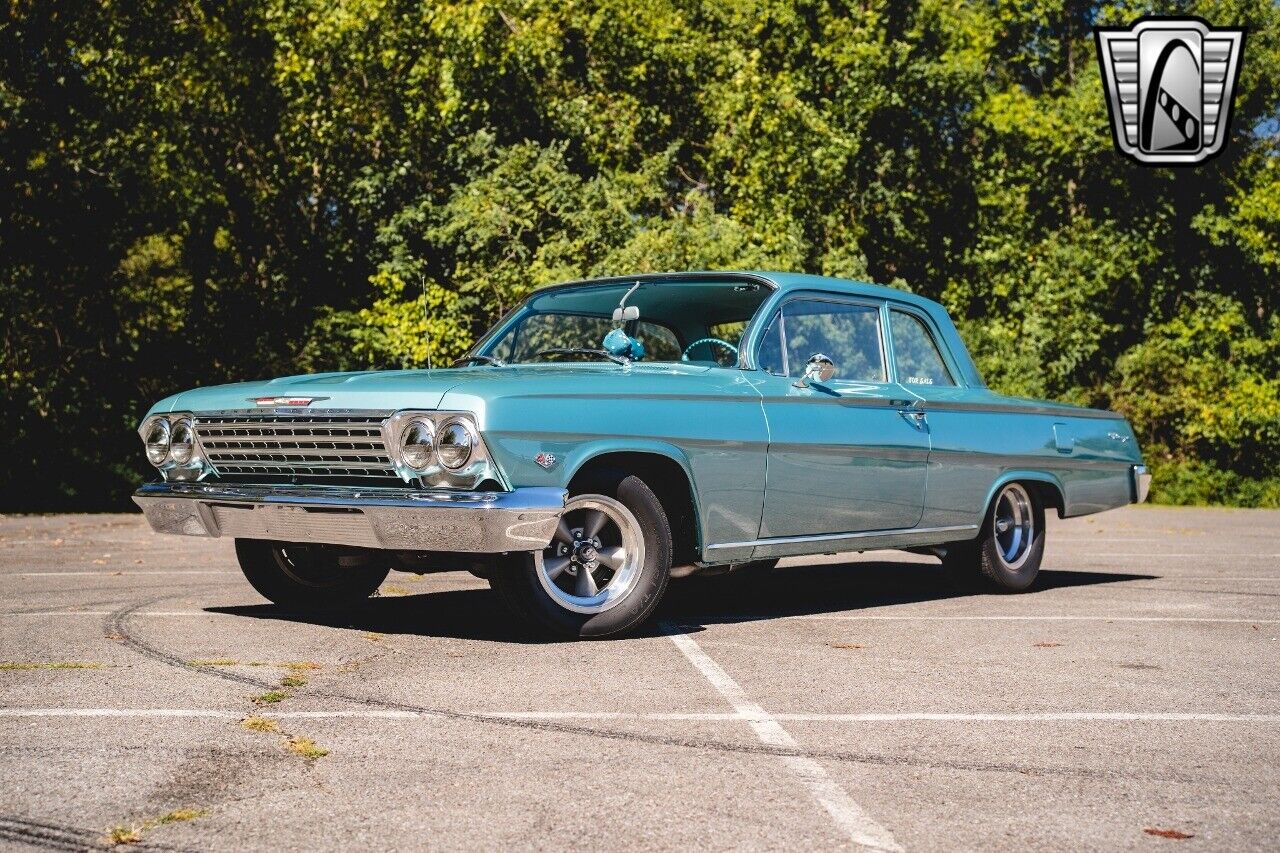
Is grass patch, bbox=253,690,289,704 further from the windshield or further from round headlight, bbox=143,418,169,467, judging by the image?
the windshield

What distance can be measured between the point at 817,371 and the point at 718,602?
65.3 inches

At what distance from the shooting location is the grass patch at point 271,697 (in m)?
5.45

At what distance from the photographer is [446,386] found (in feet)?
21.9

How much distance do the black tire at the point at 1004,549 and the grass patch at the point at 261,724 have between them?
5302 mm

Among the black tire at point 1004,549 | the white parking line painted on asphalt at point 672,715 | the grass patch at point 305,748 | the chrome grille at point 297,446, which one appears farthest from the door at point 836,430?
the grass patch at point 305,748

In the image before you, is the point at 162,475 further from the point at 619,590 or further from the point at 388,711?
the point at 388,711

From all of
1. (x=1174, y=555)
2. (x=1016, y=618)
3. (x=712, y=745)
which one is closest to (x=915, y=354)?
(x=1016, y=618)

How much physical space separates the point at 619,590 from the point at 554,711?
1.75m

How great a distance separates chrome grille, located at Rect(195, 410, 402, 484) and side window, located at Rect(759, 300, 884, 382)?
218 centimetres

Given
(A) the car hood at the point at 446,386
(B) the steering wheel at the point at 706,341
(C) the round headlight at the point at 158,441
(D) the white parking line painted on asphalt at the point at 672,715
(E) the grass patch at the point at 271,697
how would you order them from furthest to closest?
(B) the steering wheel at the point at 706,341 → (C) the round headlight at the point at 158,441 → (A) the car hood at the point at 446,386 → (E) the grass patch at the point at 271,697 → (D) the white parking line painted on asphalt at the point at 672,715

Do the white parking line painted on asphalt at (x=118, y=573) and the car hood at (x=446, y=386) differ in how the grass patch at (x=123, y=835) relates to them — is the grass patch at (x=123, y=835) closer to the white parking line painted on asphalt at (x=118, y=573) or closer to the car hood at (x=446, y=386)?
the car hood at (x=446, y=386)

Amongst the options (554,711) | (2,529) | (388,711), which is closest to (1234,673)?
(554,711)

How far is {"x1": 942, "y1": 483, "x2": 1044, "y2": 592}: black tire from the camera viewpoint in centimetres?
947

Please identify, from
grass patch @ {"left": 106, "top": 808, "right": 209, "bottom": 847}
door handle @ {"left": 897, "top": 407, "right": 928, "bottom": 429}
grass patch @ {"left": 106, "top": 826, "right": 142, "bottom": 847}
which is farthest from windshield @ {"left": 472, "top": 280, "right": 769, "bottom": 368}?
grass patch @ {"left": 106, "top": 826, "right": 142, "bottom": 847}
